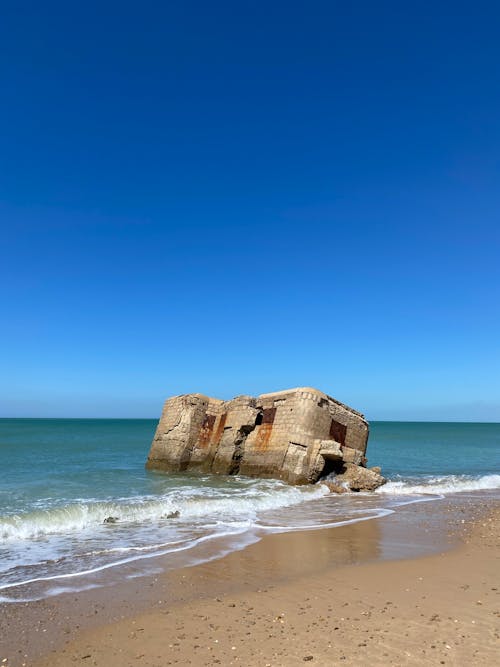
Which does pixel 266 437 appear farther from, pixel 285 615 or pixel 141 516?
pixel 285 615

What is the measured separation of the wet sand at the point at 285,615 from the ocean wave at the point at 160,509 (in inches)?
151

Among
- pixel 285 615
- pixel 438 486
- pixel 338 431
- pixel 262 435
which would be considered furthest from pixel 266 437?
pixel 285 615

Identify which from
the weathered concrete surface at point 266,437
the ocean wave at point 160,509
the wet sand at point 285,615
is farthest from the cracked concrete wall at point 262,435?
the wet sand at point 285,615

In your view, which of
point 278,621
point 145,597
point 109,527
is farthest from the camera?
point 109,527

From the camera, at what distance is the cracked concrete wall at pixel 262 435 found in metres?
15.8

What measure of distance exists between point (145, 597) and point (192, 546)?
2.65m

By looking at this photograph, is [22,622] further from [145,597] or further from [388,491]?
[388,491]

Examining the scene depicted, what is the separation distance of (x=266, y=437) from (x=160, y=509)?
592 cm

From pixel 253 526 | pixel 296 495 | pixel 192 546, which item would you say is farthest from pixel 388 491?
pixel 192 546

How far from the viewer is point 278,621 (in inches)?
200

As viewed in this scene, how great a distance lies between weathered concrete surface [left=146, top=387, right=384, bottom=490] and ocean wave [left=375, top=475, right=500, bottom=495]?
27.3 inches

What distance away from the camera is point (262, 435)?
674 inches

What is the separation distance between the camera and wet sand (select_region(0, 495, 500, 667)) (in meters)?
4.37

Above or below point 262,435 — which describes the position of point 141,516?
below
